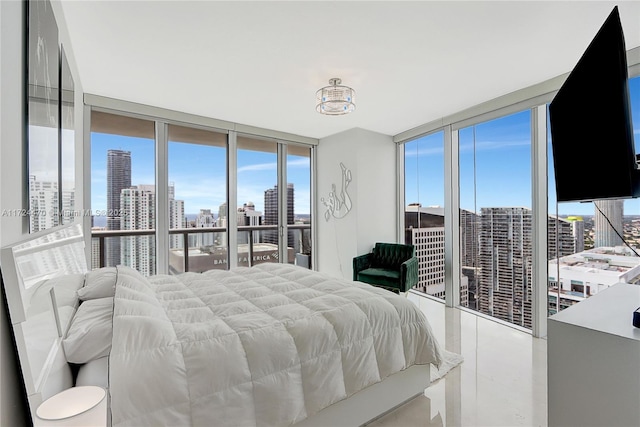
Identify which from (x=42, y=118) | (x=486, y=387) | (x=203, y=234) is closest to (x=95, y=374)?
(x=42, y=118)

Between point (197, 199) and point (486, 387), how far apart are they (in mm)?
3869

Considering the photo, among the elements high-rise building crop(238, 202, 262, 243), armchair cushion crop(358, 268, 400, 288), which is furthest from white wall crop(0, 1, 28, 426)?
high-rise building crop(238, 202, 262, 243)

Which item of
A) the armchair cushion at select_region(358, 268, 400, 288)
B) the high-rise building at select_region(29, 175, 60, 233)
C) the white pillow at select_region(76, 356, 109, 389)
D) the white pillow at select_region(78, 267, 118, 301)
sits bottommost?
the armchair cushion at select_region(358, 268, 400, 288)

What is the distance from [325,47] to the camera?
2438mm

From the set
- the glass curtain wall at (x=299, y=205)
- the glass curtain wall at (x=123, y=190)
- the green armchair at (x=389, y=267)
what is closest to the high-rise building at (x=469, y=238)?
the green armchair at (x=389, y=267)

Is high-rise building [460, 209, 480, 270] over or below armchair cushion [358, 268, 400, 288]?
Result: over

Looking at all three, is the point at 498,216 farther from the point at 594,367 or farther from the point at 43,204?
the point at 43,204

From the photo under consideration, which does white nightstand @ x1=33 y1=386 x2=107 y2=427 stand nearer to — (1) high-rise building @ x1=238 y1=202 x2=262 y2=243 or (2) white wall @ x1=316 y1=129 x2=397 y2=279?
(1) high-rise building @ x1=238 y1=202 x2=262 y2=243

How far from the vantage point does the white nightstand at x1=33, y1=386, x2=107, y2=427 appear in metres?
0.90

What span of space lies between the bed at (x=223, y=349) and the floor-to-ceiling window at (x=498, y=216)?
2.00 m

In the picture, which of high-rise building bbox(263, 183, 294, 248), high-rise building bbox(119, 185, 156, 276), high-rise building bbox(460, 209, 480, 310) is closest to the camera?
high-rise building bbox(119, 185, 156, 276)

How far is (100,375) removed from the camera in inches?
47.8

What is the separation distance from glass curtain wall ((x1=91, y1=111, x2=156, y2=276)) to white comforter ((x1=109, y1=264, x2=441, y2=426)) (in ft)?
6.31

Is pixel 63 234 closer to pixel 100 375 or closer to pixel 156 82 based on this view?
pixel 100 375
